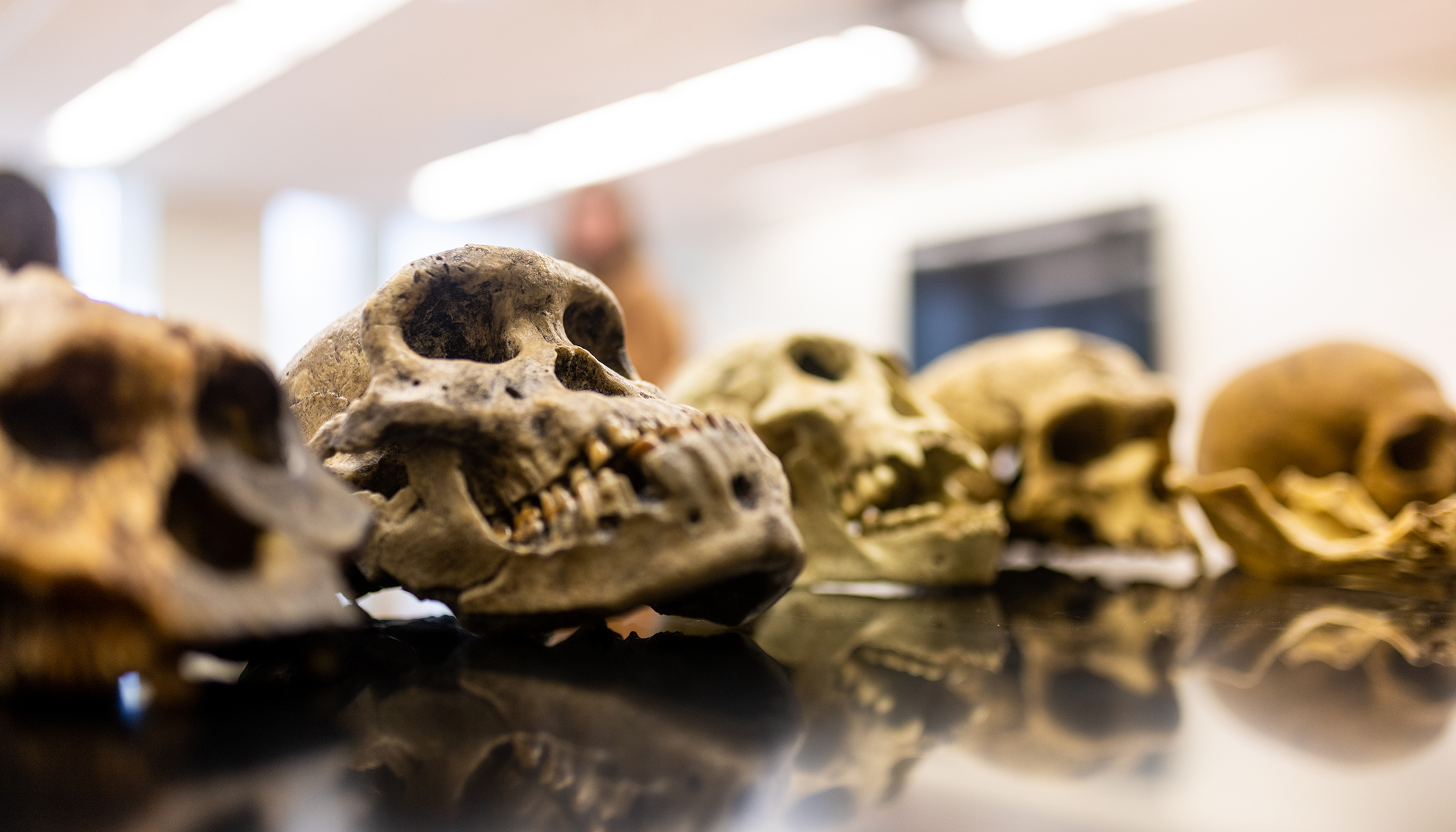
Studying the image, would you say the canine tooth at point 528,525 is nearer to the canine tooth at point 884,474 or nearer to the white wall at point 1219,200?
the canine tooth at point 884,474

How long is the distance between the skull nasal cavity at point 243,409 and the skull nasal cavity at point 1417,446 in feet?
6.18

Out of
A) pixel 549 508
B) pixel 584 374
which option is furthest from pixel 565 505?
pixel 584 374

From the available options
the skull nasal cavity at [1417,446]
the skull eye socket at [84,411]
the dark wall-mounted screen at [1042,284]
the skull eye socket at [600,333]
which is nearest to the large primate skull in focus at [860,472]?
the skull eye socket at [600,333]

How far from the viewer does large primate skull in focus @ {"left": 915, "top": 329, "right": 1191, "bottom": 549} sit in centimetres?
201

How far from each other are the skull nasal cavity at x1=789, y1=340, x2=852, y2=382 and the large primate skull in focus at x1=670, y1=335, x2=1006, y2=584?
8 cm

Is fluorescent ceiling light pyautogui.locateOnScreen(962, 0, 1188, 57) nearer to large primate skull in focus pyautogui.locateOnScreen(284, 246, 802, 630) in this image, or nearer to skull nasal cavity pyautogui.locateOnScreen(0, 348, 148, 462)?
large primate skull in focus pyautogui.locateOnScreen(284, 246, 802, 630)

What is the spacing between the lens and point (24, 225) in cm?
128

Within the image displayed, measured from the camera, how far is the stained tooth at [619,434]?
99cm

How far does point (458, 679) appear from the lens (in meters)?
0.92

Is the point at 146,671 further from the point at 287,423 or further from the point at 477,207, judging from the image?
the point at 477,207

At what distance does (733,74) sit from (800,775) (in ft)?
14.8

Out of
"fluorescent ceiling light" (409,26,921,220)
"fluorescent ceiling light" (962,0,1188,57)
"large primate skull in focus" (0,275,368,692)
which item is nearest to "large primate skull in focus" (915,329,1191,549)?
"large primate skull in focus" (0,275,368,692)

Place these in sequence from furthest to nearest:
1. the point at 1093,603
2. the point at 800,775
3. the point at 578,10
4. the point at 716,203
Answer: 1. the point at 716,203
2. the point at 578,10
3. the point at 1093,603
4. the point at 800,775

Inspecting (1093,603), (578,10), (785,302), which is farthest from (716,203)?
(1093,603)
